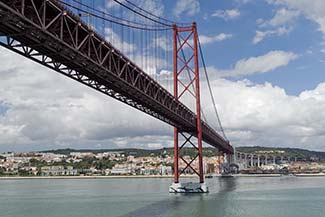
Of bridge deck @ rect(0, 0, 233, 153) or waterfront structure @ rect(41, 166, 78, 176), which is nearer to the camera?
bridge deck @ rect(0, 0, 233, 153)

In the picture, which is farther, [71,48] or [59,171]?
[59,171]

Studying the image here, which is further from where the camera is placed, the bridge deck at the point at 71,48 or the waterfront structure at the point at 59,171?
the waterfront structure at the point at 59,171

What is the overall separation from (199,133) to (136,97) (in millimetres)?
15674

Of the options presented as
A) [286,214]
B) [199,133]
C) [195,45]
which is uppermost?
[195,45]

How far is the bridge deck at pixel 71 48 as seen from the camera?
51.0 feet

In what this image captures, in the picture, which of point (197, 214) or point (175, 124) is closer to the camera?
point (197, 214)

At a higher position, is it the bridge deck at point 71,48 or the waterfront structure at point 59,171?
the bridge deck at point 71,48

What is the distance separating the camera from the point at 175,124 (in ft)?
144

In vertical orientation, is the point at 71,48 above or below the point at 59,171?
above

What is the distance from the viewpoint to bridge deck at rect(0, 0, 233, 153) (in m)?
15.5

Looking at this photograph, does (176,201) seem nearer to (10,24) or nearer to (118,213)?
(118,213)

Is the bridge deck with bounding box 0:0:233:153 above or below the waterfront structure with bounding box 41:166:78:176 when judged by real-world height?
above

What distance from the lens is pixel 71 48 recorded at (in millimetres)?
18281

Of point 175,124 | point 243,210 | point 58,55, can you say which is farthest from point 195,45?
point 58,55
